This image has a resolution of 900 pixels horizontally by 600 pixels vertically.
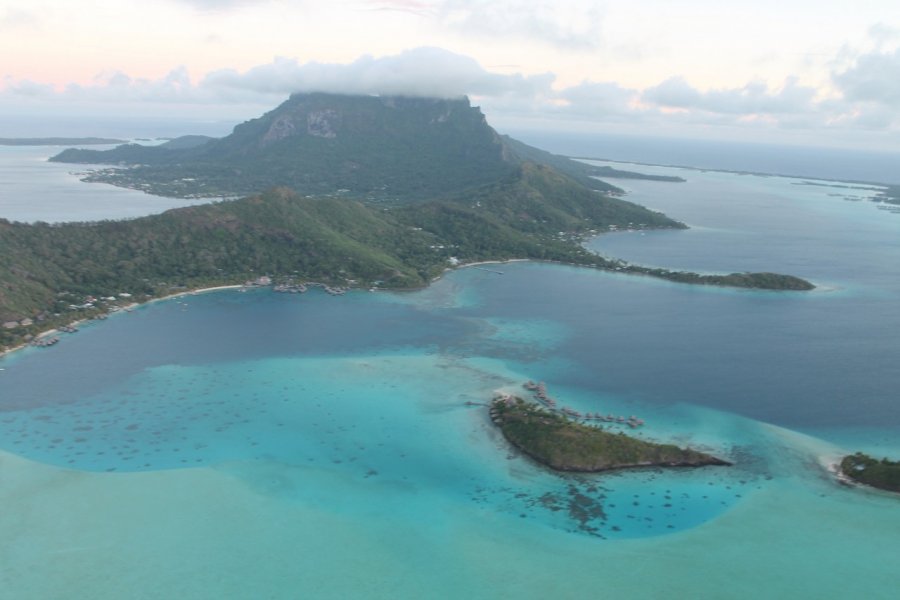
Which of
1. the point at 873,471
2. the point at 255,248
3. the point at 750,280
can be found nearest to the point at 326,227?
the point at 255,248

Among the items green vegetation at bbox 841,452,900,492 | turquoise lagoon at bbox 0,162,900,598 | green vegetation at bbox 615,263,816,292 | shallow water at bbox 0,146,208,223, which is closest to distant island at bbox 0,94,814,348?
green vegetation at bbox 615,263,816,292

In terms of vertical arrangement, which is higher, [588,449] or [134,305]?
[134,305]

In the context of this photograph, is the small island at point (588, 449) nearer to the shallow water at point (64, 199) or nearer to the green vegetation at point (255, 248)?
the green vegetation at point (255, 248)

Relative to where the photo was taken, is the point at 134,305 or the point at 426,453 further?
the point at 134,305

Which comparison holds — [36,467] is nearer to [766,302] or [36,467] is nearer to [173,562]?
[173,562]

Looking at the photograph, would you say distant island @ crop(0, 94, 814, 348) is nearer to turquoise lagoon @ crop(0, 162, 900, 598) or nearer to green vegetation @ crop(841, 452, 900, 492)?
turquoise lagoon @ crop(0, 162, 900, 598)

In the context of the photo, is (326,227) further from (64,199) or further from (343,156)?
(343,156)

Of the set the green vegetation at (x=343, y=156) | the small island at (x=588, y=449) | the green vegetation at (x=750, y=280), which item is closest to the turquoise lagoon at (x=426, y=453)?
the small island at (x=588, y=449)
